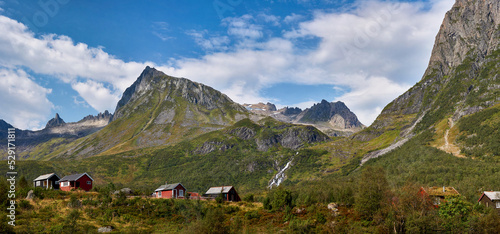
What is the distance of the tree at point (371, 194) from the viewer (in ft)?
214

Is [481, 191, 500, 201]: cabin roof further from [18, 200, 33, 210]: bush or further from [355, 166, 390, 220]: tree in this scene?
[18, 200, 33, 210]: bush

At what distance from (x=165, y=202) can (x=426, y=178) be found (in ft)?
361

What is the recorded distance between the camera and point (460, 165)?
13812cm

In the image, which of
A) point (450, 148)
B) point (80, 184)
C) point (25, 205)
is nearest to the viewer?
Result: point (25, 205)

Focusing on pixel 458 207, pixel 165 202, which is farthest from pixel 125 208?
pixel 458 207

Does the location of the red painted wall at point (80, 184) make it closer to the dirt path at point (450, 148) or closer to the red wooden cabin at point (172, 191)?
the red wooden cabin at point (172, 191)

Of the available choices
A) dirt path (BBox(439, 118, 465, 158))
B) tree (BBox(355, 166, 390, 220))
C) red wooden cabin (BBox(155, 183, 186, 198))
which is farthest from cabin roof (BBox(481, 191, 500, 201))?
red wooden cabin (BBox(155, 183, 186, 198))

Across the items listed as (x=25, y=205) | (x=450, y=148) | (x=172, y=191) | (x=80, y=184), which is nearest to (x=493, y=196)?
(x=450, y=148)

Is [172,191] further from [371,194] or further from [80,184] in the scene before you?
[371,194]

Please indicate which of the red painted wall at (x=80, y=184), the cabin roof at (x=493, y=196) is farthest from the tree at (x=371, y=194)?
the red painted wall at (x=80, y=184)

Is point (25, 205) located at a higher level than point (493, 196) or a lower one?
higher

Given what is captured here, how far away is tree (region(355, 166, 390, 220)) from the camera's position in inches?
2569

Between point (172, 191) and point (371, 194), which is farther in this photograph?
point (172, 191)

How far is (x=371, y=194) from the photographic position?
65.9 m
